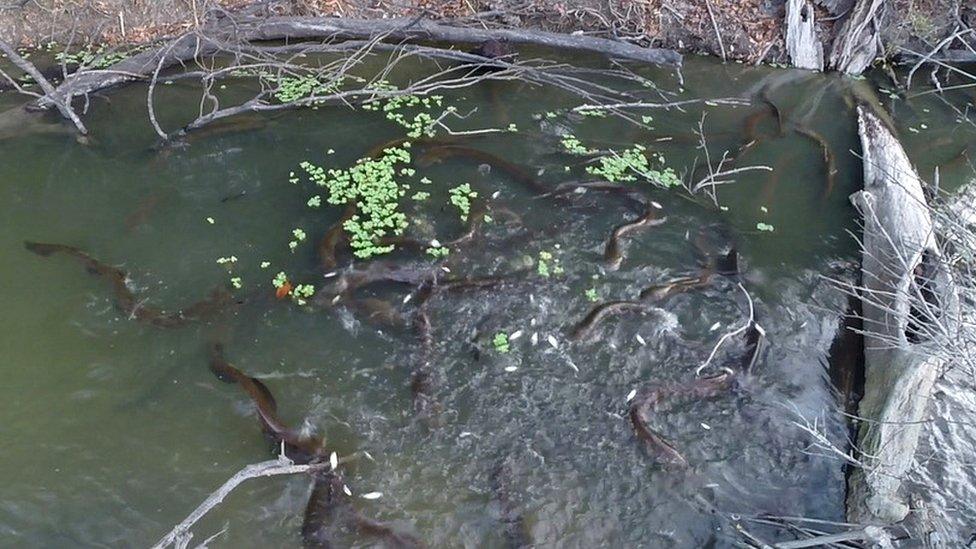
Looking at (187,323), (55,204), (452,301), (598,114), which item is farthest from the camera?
(598,114)

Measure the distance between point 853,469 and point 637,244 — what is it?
7.25 feet

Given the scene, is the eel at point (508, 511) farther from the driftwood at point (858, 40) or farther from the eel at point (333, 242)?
the driftwood at point (858, 40)

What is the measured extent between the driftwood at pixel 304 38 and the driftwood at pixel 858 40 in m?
2.08

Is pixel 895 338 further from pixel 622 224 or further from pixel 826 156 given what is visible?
pixel 826 156

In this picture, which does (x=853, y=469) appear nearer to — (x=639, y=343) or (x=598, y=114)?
(x=639, y=343)

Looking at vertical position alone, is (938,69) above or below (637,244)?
above

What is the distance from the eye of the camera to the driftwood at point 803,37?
9.02 m

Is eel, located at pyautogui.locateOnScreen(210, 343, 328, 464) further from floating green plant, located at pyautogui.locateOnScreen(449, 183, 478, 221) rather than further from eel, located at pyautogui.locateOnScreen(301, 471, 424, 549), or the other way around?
floating green plant, located at pyautogui.locateOnScreen(449, 183, 478, 221)

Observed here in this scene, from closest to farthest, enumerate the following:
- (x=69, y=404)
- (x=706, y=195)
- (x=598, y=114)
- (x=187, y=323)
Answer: (x=69, y=404), (x=187, y=323), (x=706, y=195), (x=598, y=114)

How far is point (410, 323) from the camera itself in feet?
16.6

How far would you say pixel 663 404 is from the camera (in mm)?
4719

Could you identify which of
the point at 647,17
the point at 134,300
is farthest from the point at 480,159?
the point at 647,17

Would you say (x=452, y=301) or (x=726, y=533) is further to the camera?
(x=452, y=301)

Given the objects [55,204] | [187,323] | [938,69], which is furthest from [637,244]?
[938,69]
